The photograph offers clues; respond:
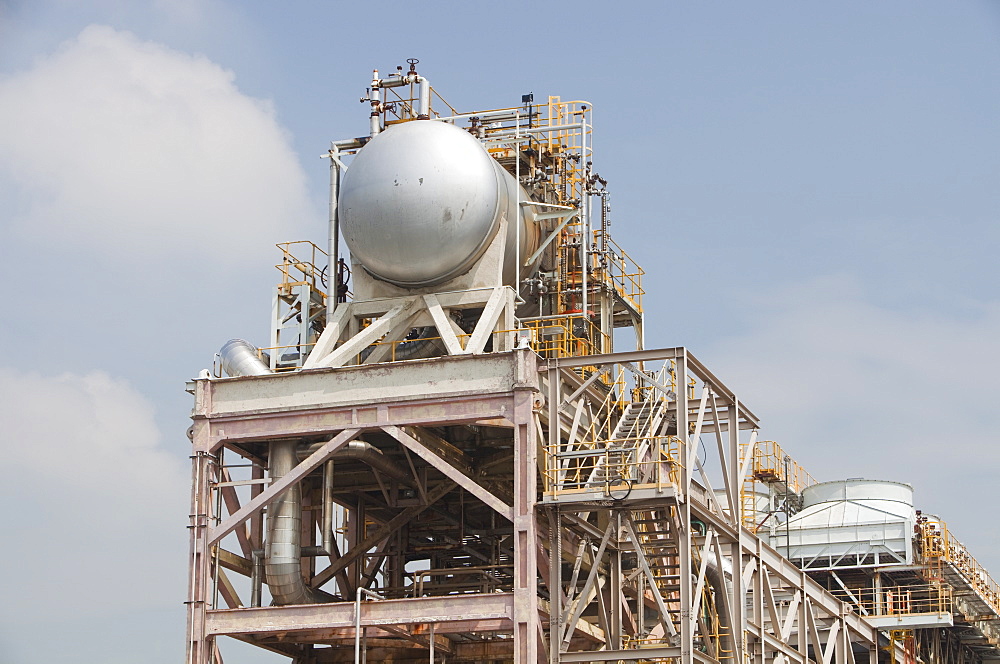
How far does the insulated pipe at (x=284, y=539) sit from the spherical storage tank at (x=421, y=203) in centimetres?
484

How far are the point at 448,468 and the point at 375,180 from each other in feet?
22.3

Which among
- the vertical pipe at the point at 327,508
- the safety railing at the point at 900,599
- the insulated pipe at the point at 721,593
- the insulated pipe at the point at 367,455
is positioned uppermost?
the insulated pipe at the point at 367,455

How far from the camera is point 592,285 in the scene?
4238 cm

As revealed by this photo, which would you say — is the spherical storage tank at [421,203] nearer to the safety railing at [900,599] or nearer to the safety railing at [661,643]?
the safety railing at [661,643]

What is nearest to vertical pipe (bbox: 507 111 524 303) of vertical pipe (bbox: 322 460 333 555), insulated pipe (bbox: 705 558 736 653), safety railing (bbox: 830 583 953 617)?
vertical pipe (bbox: 322 460 333 555)

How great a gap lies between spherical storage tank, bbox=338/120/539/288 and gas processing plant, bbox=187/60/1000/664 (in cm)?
6

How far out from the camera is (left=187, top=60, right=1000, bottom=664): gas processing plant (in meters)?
34.7

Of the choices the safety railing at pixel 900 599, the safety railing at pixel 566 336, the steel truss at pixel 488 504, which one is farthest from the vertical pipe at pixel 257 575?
the safety railing at pixel 900 599

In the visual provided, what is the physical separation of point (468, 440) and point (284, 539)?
6.16 metres

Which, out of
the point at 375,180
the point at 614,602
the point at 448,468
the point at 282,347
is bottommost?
the point at 614,602

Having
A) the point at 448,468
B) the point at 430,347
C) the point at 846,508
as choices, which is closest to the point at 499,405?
the point at 448,468

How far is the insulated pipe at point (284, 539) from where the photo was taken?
36.2 meters

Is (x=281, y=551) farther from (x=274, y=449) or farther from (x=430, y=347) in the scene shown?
(x=430, y=347)

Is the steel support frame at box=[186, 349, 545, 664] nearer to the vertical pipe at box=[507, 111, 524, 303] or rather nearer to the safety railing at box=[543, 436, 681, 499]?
the safety railing at box=[543, 436, 681, 499]
